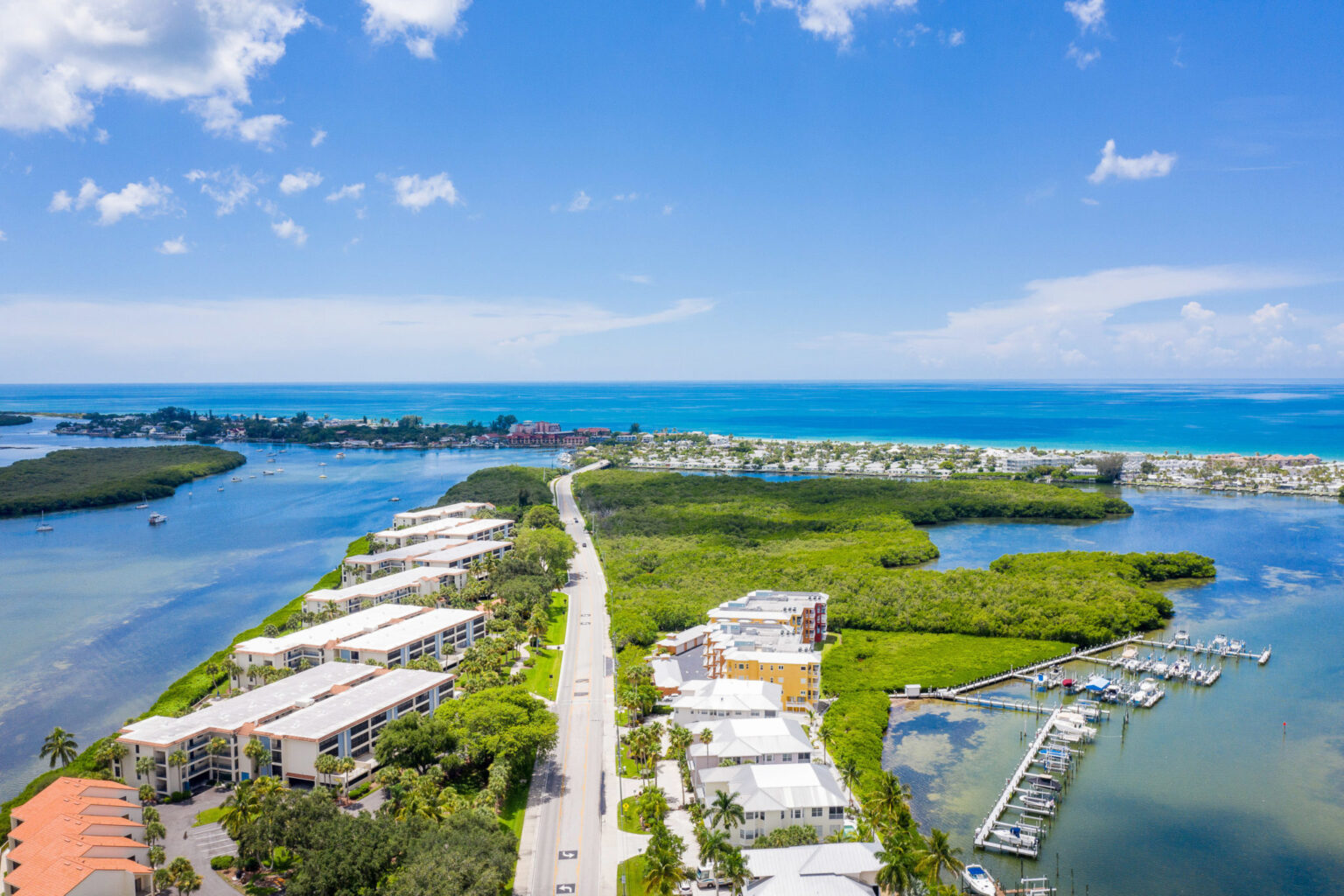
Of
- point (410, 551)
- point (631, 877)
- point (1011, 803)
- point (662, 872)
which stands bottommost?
point (1011, 803)

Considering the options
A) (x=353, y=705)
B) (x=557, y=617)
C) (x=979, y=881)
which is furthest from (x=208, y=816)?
(x=979, y=881)

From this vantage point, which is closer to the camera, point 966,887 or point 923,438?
point 966,887

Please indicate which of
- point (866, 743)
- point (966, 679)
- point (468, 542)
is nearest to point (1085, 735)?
point (966, 679)

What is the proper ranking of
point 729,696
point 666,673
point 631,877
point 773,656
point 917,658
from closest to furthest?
point 631,877, point 729,696, point 773,656, point 666,673, point 917,658

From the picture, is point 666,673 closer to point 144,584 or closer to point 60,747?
point 60,747

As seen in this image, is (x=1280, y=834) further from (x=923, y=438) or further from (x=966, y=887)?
(x=923, y=438)

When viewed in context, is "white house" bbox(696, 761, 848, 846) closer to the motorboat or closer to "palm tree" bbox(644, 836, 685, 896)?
"palm tree" bbox(644, 836, 685, 896)
